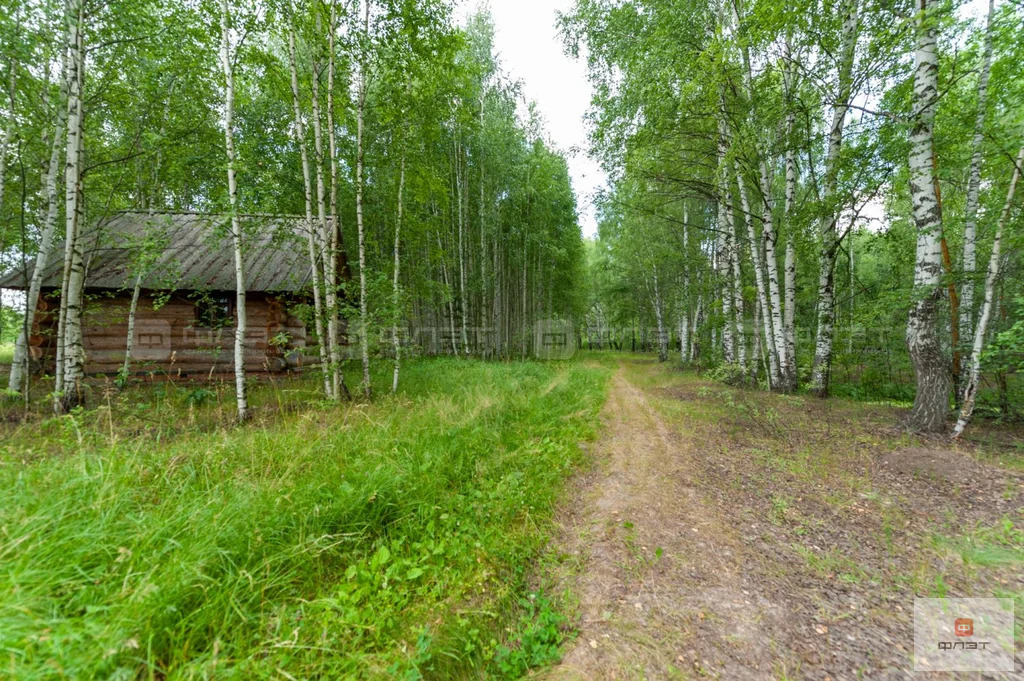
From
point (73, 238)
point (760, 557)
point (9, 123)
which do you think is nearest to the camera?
point (760, 557)

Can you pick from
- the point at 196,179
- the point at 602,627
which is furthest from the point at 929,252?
the point at 196,179

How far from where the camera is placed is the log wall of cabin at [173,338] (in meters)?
10.2

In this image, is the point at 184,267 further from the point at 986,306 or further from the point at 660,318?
the point at 660,318

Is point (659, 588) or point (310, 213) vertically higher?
point (310, 213)

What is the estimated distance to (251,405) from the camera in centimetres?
708

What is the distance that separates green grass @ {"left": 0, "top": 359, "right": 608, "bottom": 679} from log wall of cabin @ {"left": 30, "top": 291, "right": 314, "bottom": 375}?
6974 mm

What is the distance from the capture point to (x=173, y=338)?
10.7m

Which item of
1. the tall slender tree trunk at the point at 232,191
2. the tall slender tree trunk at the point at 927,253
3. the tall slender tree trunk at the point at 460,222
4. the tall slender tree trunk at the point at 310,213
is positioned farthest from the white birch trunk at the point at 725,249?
the tall slender tree trunk at the point at 460,222

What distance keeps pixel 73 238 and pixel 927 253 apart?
42.9ft

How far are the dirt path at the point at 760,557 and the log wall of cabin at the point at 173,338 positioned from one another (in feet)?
34.4

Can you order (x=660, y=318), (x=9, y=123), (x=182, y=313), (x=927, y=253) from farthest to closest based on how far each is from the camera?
(x=660, y=318), (x=182, y=313), (x=9, y=123), (x=927, y=253)

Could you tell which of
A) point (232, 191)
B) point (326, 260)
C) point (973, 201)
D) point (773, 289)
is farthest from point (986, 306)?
point (232, 191)

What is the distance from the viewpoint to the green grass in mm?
1673

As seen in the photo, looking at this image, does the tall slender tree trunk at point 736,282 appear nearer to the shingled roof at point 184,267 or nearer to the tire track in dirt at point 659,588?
the tire track in dirt at point 659,588
